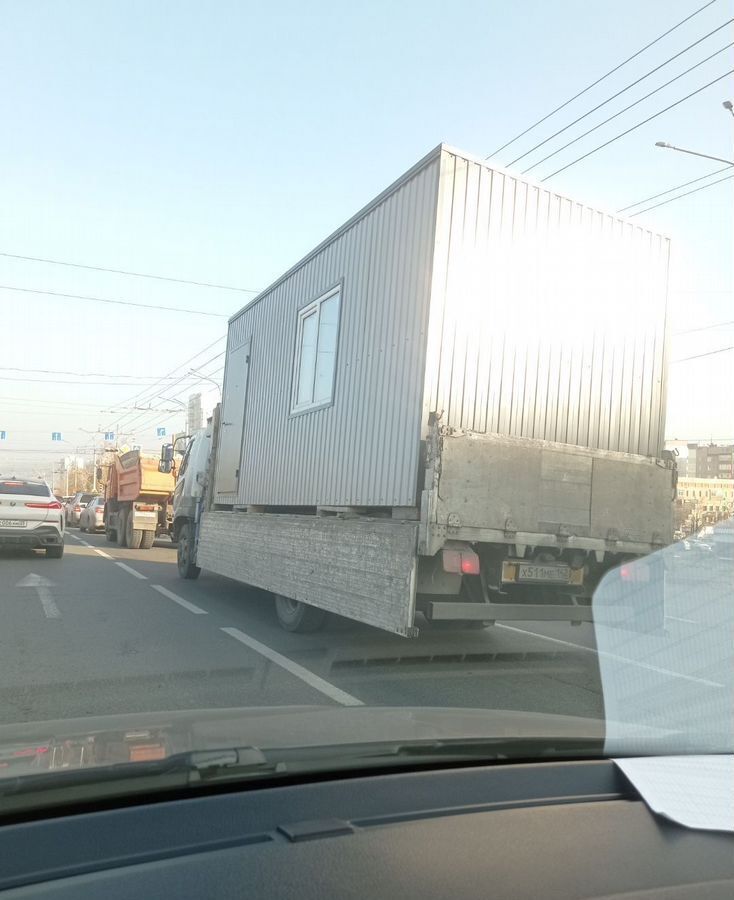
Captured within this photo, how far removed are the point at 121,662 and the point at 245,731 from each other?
425 cm

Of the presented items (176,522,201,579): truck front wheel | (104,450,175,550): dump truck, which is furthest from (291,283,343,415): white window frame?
(104,450,175,550): dump truck

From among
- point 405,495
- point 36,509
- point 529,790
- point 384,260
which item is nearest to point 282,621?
point 405,495

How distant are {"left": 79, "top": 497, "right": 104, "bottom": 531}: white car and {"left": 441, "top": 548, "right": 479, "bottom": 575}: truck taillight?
24.5m

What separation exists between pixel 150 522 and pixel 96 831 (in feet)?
61.9

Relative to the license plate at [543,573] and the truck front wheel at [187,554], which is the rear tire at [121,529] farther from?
the license plate at [543,573]

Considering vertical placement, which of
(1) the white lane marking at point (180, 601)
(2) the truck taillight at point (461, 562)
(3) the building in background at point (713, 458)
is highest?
(3) the building in background at point (713, 458)

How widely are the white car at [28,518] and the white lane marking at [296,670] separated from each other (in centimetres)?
833

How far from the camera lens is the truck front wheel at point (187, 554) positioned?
12367mm

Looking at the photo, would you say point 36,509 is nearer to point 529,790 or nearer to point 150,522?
point 150,522

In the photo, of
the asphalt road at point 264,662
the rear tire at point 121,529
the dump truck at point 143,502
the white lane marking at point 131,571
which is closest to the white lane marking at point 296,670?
the asphalt road at point 264,662

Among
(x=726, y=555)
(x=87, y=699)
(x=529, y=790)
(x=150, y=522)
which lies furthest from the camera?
(x=150, y=522)

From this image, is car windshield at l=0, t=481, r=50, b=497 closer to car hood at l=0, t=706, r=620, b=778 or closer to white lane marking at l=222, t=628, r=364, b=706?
white lane marking at l=222, t=628, r=364, b=706

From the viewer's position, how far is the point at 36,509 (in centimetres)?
1493

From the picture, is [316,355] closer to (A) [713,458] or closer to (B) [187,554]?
(B) [187,554]
